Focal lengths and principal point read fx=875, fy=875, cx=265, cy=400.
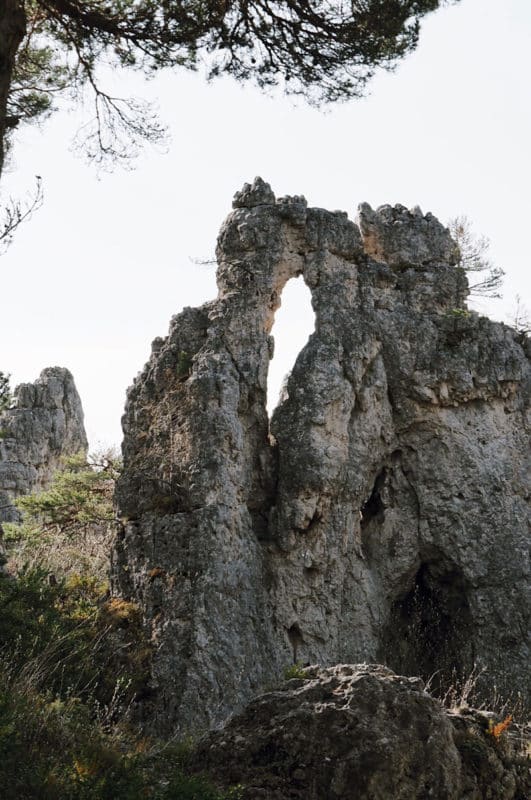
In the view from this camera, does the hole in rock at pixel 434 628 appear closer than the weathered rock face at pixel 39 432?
Yes

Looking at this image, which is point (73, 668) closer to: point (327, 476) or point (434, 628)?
point (327, 476)

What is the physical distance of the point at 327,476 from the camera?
1353 cm

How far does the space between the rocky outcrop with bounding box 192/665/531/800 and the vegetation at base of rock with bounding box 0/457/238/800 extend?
42 cm

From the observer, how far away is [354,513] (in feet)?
46.0

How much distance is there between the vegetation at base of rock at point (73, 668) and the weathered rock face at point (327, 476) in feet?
2.12

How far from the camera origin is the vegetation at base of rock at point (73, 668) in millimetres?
6031

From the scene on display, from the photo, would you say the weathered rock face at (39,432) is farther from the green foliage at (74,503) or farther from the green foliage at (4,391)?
the green foliage at (4,391)

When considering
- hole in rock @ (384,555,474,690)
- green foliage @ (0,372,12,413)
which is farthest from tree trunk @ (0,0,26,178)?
hole in rock @ (384,555,474,690)

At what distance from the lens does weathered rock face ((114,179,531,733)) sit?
40.8 feet

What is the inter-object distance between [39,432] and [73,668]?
19.6m

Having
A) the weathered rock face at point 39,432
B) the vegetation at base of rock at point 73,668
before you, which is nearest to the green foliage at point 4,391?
the vegetation at base of rock at point 73,668

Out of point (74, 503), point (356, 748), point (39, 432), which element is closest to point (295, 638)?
point (356, 748)

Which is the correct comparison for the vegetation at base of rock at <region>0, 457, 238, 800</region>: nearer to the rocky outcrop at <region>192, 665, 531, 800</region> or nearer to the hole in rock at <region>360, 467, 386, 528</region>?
the rocky outcrop at <region>192, 665, 531, 800</region>

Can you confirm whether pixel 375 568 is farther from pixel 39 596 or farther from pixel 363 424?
pixel 39 596
